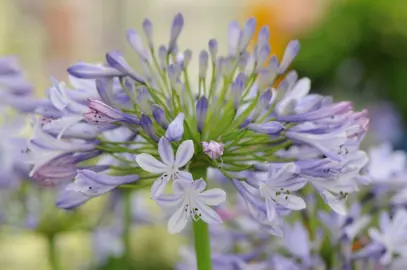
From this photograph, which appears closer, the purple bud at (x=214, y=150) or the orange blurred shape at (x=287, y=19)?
the purple bud at (x=214, y=150)

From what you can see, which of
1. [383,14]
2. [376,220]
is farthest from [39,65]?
[376,220]

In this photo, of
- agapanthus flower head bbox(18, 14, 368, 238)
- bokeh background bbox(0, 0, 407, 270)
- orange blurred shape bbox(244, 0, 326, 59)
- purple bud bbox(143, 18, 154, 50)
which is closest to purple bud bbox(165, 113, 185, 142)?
agapanthus flower head bbox(18, 14, 368, 238)

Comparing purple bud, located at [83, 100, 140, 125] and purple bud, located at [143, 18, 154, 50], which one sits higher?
purple bud, located at [143, 18, 154, 50]

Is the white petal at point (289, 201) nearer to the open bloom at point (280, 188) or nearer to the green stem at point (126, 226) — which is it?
the open bloom at point (280, 188)

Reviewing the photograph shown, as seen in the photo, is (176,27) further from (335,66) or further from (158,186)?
(335,66)

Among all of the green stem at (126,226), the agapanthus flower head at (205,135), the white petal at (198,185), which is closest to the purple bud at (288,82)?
the agapanthus flower head at (205,135)

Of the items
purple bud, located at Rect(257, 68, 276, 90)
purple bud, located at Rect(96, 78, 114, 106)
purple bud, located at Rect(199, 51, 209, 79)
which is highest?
purple bud, located at Rect(199, 51, 209, 79)

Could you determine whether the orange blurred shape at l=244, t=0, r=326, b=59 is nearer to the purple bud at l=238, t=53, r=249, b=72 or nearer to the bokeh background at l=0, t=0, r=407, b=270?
the bokeh background at l=0, t=0, r=407, b=270
